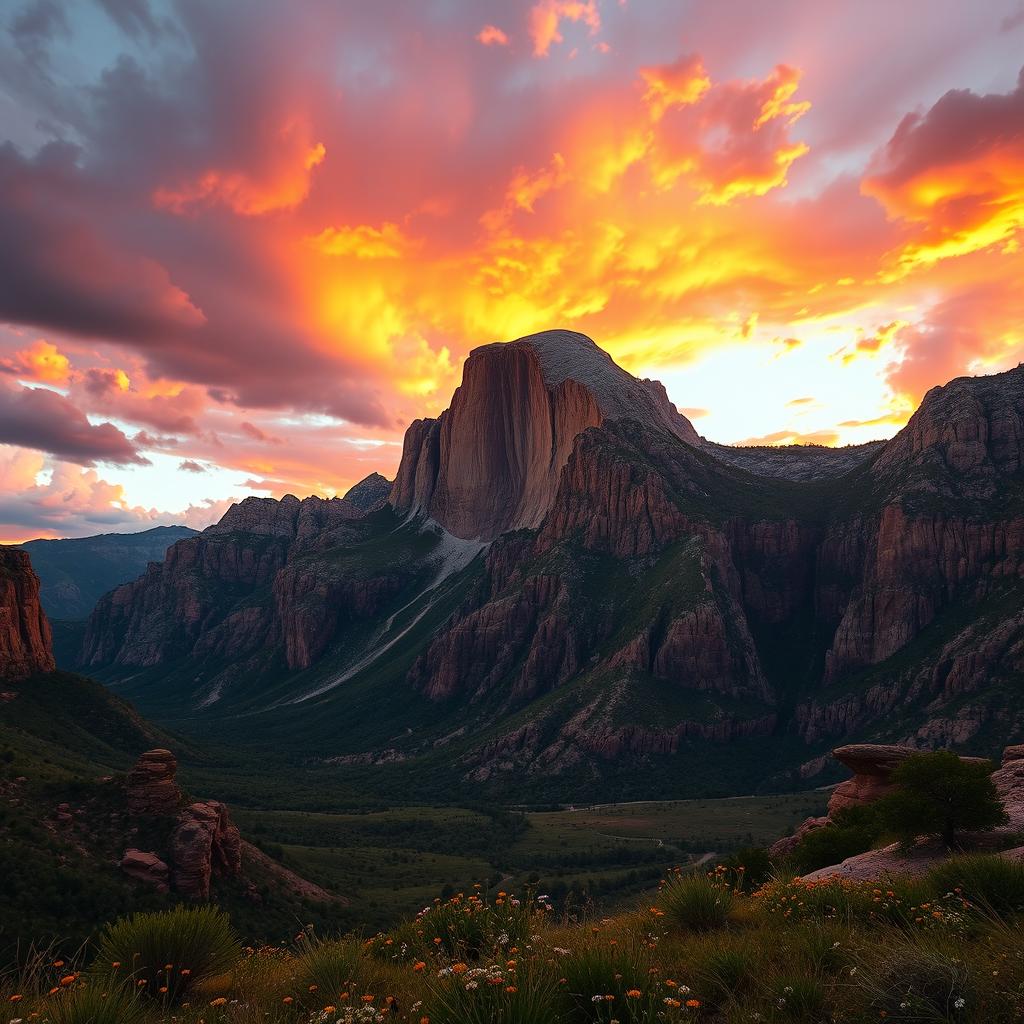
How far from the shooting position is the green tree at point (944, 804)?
23.6 m

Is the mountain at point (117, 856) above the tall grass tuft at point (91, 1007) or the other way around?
the other way around

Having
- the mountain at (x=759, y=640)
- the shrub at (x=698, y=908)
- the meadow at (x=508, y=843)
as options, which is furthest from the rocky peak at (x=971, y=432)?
the shrub at (x=698, y=908)

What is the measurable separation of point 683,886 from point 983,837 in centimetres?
1774

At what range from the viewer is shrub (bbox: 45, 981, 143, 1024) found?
7898mm

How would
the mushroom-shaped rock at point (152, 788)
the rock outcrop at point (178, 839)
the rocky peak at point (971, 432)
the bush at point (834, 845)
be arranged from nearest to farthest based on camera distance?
the bush at point (834, 845) → the rock outcrop at point (178, 839) → the mushroom-shaped rock at point (152, 788) → the rocky peak at point (971, 432)

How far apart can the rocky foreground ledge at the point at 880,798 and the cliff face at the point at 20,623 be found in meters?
108

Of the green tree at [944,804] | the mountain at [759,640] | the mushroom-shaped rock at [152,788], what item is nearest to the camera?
the green tree at [944,804]

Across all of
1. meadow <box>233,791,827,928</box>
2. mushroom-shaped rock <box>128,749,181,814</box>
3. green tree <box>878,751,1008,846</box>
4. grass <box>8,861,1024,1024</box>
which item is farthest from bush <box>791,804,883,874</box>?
mushroom-shaped rock <box>128,749,181,814</box>

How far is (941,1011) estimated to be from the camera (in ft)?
24.0

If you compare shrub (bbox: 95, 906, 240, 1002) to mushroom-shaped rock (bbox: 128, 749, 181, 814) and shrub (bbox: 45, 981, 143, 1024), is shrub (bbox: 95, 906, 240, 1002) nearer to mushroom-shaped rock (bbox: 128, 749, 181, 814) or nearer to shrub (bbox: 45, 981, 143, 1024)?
shrub (bbox: 45, 981, 143, 1024)

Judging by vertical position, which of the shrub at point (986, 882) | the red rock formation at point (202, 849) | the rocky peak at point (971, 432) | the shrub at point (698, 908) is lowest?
the red rock formation at point (202, 849)

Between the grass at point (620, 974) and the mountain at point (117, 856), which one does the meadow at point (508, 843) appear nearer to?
the mountain at point (117, 856)

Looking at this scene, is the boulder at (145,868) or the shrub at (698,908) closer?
the shrub at (698,908)

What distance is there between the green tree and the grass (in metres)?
12.6
